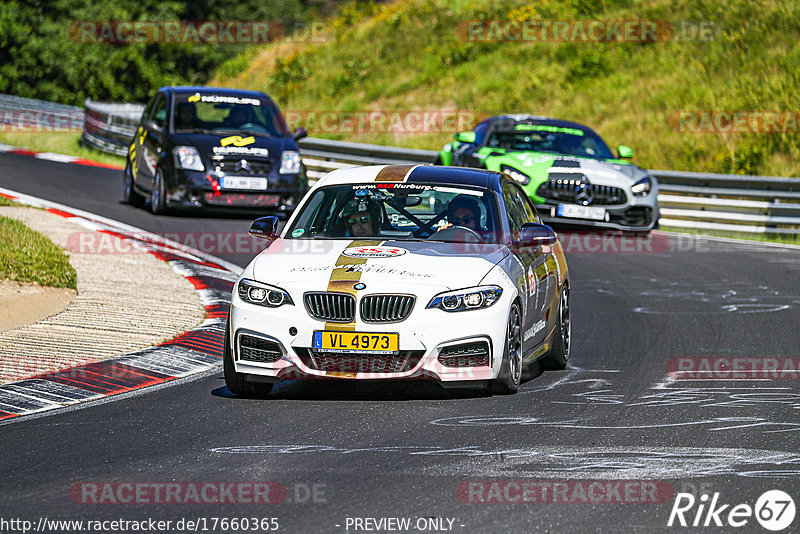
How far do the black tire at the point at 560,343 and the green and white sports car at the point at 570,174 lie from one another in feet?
24.2

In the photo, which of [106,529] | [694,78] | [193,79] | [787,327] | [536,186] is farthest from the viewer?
[193,79]

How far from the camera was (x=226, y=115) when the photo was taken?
18.7 m

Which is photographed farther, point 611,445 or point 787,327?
point 787,327

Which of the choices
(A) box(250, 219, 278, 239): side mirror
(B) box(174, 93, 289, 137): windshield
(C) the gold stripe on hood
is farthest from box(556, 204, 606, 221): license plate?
(C) the gold stripe on hood

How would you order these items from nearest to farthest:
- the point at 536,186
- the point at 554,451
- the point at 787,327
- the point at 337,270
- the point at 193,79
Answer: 1. the point at 554,451
2. the point at 337,270
3. the point at 787,327
4. the point at 536,186
5. the point at 193,79

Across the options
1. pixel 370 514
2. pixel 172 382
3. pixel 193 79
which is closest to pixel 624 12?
pixel 193 79

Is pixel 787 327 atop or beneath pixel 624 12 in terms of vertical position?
beneath

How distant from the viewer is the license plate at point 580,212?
17.4 m

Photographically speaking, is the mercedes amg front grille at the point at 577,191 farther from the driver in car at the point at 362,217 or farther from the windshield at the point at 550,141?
the driver in car at the point at 362,217

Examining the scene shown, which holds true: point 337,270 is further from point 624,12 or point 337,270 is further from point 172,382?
point 624,12

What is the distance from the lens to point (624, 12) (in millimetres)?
39562

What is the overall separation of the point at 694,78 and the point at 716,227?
13495 millimetres

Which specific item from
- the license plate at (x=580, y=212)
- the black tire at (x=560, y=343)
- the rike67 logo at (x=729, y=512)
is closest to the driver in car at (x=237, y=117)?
the license plate at (x=580, y=212)

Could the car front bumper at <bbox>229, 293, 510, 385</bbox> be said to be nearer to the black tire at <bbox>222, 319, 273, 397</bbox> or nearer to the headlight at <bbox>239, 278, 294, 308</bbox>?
the headlight at <bbox>239, 278, 294, 308</bbox>
